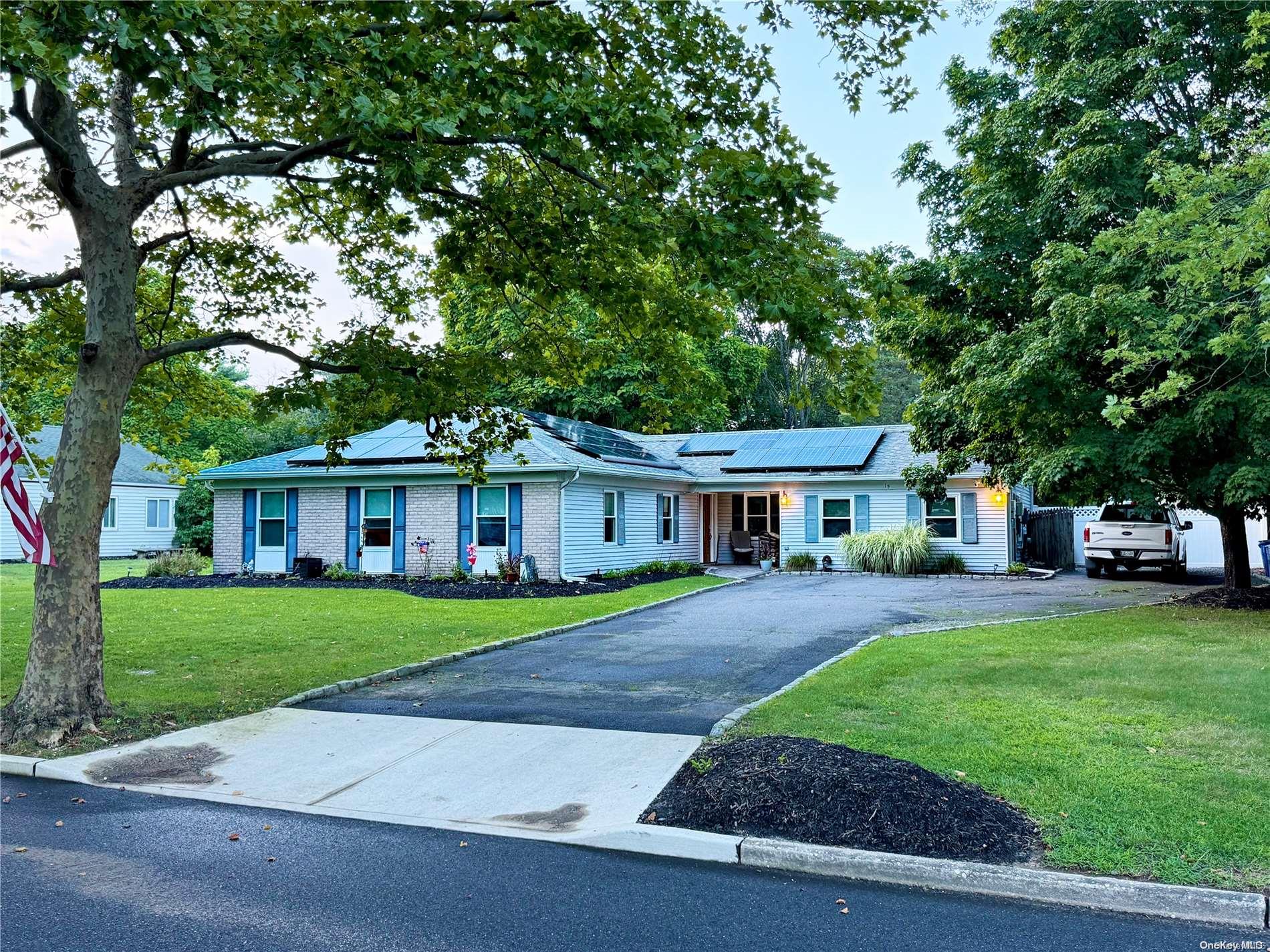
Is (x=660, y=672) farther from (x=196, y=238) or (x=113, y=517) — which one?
(x=113, y=517)

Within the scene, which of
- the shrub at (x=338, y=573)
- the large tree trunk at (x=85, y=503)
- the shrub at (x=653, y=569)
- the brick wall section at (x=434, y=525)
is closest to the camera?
the large tree trunk at (x=85, y=503)

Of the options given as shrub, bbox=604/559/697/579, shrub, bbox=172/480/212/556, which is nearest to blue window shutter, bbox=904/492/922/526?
shrub, bbox=604/559/697/579

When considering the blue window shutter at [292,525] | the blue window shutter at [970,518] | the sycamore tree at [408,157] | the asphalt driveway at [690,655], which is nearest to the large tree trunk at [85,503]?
the sycamore tree at [408,157]

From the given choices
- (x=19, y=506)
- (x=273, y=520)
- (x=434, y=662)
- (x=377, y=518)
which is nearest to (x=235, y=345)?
(x=19, y=506)

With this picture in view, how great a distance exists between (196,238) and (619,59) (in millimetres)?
5580

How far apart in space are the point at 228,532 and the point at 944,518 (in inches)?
754

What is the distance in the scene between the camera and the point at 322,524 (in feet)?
74.6

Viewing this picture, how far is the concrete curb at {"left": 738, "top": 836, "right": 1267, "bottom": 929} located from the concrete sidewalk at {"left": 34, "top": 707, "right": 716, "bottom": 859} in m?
0.94

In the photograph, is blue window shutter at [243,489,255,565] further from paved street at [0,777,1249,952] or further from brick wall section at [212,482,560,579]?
paved street at [0,777,1249,952]

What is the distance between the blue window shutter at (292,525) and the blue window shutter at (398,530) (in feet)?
9.56

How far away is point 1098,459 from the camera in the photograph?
12.5m

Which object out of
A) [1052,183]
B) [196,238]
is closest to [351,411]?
[196,238]

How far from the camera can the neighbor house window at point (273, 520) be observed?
2322 centimetres

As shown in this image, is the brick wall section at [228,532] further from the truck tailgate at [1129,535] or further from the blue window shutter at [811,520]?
the truck tailgate at [1129,535]
